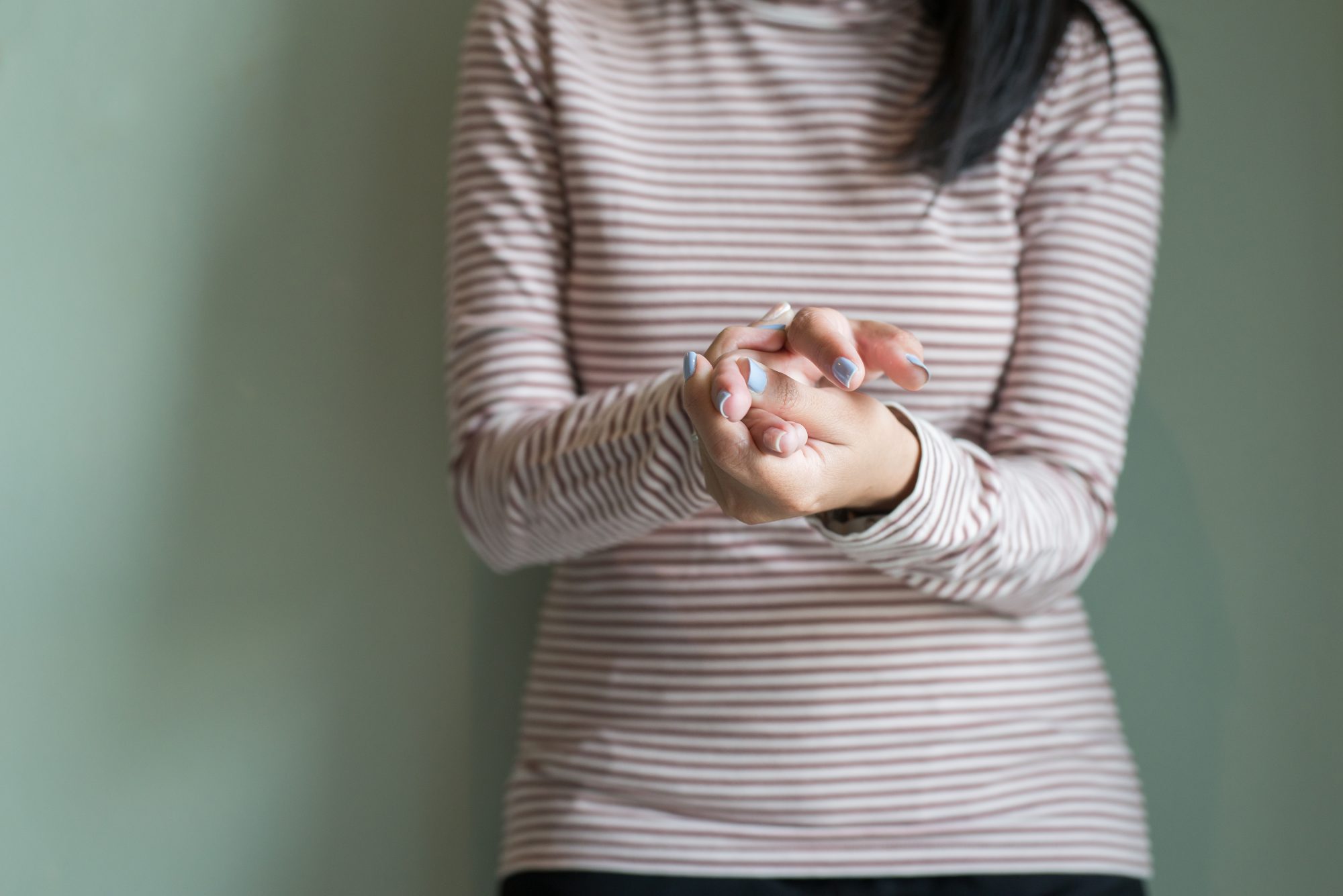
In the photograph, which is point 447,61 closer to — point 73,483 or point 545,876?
point 73,483

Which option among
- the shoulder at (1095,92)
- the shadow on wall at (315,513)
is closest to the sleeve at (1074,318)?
the shoulder at (1095,92)

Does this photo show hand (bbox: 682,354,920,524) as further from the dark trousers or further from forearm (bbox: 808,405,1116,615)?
the dark trousers

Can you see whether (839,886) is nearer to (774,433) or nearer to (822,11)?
(774,433)

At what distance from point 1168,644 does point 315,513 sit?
0.77 meters

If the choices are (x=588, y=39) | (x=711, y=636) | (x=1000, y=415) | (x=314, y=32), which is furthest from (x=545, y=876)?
(x=314, y=32)

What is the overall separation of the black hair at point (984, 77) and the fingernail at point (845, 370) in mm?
331

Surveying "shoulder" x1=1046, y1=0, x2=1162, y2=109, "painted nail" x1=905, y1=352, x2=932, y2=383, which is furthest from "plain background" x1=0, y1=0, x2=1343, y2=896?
"painted nail" x1=905, y1=352, x2=932, y2=383

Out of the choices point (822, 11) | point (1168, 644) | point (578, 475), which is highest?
point (822, 11)

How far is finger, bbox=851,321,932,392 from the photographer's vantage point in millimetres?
624

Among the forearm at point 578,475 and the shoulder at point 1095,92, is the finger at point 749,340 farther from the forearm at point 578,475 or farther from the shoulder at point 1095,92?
the shoulder at point 1095,92

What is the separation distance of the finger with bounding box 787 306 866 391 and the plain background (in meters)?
0.54

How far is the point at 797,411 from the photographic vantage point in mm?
613

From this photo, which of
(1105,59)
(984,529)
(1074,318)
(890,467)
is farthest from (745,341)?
(1105,59)

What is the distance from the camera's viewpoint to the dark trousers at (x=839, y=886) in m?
0.82
